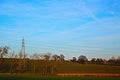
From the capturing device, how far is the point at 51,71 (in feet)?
277

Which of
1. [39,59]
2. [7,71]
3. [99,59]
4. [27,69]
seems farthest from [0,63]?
[99,59]

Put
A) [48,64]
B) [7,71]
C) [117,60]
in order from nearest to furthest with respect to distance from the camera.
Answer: [7,71] < [48,64] < [117,60]

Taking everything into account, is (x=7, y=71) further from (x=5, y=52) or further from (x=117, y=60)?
(x=117, y=60)

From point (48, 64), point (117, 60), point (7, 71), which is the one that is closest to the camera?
point (7, 71)

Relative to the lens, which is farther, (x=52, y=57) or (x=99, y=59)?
(x=99, y=59)

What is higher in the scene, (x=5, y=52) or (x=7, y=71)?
(x=5, y=52)

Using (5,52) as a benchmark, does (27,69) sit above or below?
below

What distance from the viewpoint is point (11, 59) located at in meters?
87.7

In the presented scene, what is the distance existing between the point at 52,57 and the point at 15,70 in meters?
16.7

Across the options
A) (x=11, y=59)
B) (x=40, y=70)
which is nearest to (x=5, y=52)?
(x=11, y=59)

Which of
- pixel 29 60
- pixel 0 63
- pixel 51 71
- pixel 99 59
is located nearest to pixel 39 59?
pixel 29 60

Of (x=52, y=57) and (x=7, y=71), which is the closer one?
(x=7, y=71)

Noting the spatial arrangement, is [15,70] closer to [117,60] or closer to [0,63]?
[0,63]

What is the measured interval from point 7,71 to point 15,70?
110 inches
